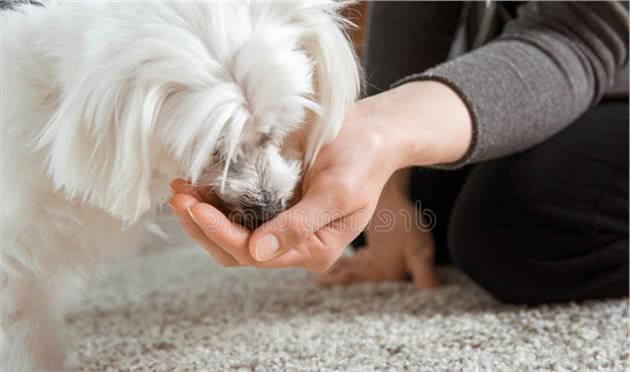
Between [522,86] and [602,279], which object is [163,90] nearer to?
[522,86]

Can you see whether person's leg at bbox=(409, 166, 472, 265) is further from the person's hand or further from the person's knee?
the person's hand

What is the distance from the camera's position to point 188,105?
764 millimetres

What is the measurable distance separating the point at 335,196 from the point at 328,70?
145mm

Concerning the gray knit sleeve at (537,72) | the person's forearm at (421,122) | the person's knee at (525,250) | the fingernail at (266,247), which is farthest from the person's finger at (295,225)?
the person's knee at (525,250)

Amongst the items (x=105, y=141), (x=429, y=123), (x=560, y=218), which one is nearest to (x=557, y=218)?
(x=560, y=218)

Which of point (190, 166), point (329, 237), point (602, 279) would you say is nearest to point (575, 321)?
point (602, 279)

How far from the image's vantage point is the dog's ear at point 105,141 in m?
0.76

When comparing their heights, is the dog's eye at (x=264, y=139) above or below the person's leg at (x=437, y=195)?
above

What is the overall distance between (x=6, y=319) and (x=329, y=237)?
1.33 feet

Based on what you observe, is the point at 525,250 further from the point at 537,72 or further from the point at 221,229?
the point at 221,229

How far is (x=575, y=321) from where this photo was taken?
3.66 ft

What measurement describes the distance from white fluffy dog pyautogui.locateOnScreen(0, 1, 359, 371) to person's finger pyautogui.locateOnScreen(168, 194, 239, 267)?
3 centimetres

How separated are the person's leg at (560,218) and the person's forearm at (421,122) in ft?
0.84

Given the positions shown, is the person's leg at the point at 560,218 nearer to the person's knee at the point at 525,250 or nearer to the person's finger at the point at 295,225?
the person's knee at the point at 525,250
